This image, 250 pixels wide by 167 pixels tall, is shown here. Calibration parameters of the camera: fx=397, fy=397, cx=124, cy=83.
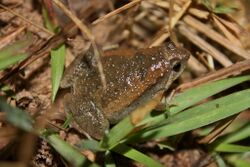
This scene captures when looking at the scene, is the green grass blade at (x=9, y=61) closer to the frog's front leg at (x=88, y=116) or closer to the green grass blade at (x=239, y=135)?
the frog's front leg at (x=88, y=116)

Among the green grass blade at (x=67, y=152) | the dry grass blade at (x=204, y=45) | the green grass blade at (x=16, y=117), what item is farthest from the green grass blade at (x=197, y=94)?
the green grass blade at (x=16, y=117)

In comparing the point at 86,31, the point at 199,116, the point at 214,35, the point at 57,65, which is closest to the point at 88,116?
the point at 57,65

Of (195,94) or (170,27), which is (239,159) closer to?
(195,94)

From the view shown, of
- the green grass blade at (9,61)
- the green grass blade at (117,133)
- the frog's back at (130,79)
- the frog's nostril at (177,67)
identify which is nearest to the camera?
the green grass blade at (117,133)

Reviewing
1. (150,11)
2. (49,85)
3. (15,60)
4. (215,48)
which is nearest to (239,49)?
(215,48)

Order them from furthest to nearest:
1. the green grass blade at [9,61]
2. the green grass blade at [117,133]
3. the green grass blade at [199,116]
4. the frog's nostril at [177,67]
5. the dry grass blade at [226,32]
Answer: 1. the dry grass blade at [226,32]
2. the frog's nostril at [177,67]
3. the green grass blade at [199,116]
4. the green grass blade at [9,61]
5. the green grass blade at [117,133]
